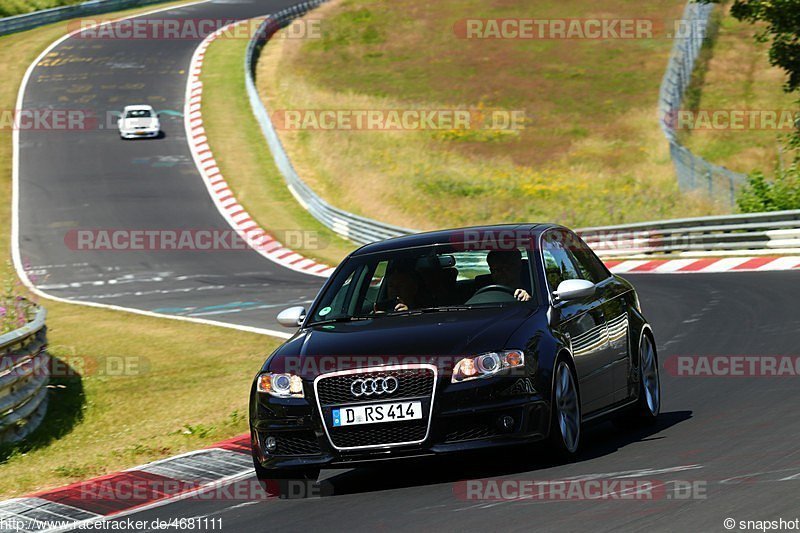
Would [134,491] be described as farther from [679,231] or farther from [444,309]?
[679,231]

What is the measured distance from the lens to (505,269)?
29.1ft

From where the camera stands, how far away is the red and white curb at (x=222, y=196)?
3056 cm

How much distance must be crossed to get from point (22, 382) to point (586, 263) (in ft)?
19.8

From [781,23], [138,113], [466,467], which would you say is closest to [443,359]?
[466,467]

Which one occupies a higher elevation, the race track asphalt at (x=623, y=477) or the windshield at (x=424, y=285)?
the windshield at (x=424, y=285)

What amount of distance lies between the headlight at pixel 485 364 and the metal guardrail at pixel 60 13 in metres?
55.9

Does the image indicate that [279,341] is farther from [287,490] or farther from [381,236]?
[381,236]

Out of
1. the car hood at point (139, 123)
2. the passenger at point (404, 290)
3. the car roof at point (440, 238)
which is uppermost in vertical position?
the car roof at point (440, 238)

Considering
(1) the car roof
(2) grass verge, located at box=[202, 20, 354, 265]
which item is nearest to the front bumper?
(1) the car roof

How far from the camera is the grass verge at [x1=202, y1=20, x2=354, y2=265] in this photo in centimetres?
3378

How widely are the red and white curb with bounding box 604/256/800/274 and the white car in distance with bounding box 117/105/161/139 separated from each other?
23055 mm

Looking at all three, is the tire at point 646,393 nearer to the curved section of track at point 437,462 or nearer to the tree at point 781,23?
the curved section of track at point 437,462

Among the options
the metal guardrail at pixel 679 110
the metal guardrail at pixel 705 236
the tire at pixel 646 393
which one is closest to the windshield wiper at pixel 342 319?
the tire at pixel 646 393

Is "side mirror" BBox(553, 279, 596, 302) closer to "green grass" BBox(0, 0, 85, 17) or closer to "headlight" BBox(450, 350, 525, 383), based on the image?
"headlight" BBox(450, 350, 525, 383)
